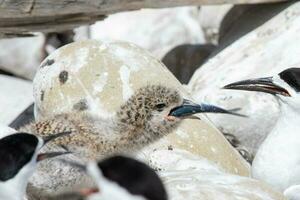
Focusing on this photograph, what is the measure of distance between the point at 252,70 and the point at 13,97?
175cm

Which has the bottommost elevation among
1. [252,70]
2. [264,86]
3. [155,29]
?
[155,29]

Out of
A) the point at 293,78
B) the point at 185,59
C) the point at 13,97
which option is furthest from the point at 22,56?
the point at 293,78

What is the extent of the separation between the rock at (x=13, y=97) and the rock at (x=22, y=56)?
501mm

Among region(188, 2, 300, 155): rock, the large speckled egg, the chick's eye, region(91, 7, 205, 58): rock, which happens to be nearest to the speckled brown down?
the chick's eye

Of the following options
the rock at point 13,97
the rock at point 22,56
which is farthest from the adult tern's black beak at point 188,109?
the rock at point 22,56

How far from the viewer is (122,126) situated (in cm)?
652

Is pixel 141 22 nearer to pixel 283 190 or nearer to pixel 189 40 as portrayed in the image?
pixel 189 40

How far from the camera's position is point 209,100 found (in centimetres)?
788

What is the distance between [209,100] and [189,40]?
88.4 inches

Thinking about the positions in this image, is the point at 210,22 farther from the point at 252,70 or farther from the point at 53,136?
the point at 53,136

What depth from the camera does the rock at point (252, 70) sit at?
7672 mm

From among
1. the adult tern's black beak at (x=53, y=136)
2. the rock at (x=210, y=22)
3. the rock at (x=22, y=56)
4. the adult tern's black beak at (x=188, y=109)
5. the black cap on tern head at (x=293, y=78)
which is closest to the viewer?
the adult tern's black beak at (x=53, y=136)

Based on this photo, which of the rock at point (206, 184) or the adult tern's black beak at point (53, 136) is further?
the rock at point (206, 184)

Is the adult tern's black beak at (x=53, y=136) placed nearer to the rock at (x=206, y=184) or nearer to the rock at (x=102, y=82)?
the rock at (x=206, y=184)
